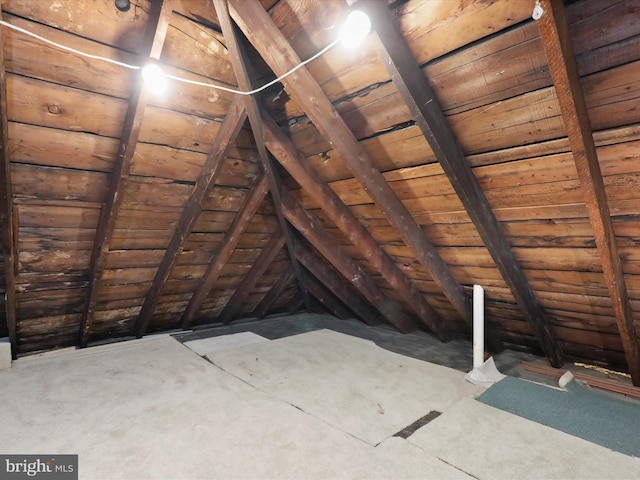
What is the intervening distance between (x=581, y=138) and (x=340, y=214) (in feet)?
5.15

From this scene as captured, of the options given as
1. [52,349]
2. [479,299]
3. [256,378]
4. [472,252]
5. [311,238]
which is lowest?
[256,378]

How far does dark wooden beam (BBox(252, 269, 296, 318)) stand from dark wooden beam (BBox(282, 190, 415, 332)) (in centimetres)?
114

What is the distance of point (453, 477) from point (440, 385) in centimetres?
105

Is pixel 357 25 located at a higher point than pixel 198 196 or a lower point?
higher

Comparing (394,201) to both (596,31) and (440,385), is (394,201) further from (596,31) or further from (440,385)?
(440,385)

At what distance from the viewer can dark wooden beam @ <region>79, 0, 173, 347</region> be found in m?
1.59

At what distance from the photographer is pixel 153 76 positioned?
1.62 meters

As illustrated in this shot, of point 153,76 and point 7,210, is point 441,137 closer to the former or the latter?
point 153,76

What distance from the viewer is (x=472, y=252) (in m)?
2.42

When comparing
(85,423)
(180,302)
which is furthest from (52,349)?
(85,423)

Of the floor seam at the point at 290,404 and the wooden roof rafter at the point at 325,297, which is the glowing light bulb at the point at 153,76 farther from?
the wooden roof rafter at the point at 325,297

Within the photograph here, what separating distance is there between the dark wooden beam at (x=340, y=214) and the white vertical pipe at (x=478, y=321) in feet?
2.27

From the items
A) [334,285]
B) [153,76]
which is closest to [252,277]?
[334,285]

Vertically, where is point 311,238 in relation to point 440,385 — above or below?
above
